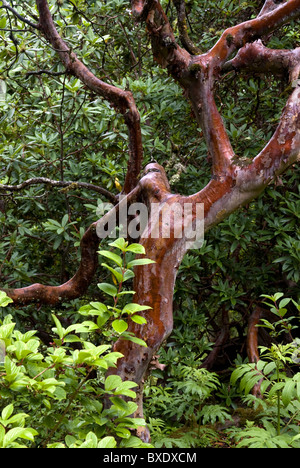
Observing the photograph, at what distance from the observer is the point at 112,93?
127 inches

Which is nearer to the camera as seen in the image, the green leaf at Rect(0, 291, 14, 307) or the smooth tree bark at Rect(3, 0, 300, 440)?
the green leaf at Rect(0, 291, 14, 307)

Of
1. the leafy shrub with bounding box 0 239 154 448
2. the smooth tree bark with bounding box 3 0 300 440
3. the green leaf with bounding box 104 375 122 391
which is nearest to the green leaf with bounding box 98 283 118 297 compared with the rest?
the leafy shrub with bounding box 0 239 154 448

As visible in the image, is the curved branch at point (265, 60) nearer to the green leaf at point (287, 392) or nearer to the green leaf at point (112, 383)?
the green leaf at point (287, 392)

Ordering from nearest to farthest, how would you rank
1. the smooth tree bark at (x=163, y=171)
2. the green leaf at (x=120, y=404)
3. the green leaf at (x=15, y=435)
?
the green leaf at (x=15, y=435) < the green leaf at (x=120, y=404) < the smooth tree bark at (x=163, y=171)

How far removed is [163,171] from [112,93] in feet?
2.21

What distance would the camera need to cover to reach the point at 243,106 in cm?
461

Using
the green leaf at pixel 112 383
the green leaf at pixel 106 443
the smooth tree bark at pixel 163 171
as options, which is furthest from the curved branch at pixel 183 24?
the green leaf at pixel 106 443

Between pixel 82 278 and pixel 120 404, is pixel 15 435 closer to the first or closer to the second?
pixel 120 404

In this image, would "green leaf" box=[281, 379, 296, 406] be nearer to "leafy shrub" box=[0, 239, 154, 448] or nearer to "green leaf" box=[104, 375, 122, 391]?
"leafy shrub" box=[0, 239, 154, 448]

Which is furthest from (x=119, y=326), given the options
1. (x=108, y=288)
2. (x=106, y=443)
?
(x=106, y=443)

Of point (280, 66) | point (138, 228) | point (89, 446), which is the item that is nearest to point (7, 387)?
point (89, 446)

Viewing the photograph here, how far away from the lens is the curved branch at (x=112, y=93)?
3.22 meters

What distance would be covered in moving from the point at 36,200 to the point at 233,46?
7.39 feet

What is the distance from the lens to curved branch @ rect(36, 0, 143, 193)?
3221 mm
